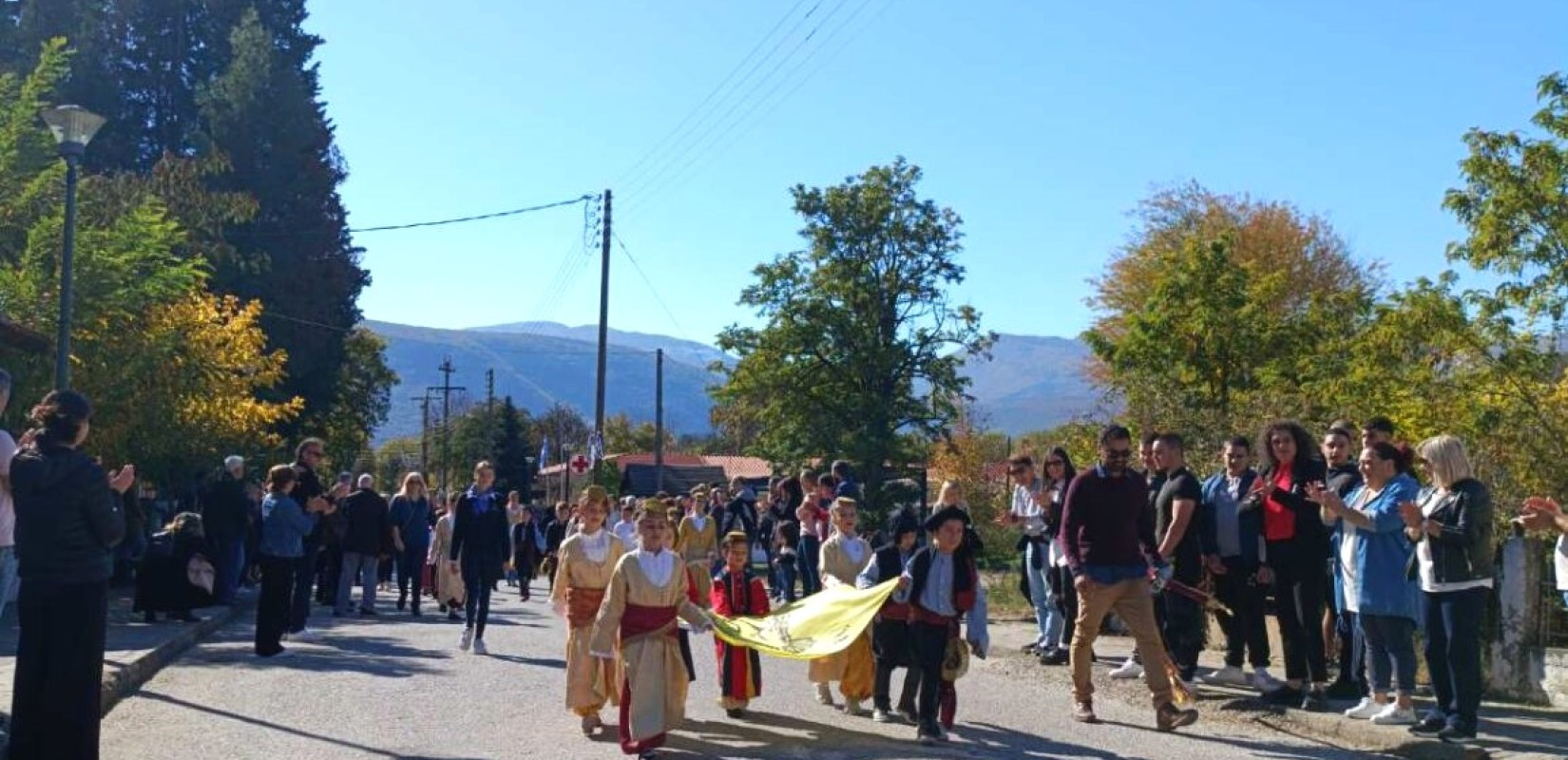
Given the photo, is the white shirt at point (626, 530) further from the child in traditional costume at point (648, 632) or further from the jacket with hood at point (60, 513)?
the jacket with hood at point (60, 513)

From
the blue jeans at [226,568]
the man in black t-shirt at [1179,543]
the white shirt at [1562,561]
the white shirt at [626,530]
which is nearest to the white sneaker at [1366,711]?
the man in black t-shirt at [1179,543]

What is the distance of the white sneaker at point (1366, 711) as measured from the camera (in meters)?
10.8

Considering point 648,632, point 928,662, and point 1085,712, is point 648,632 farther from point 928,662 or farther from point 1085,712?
point 1085,712

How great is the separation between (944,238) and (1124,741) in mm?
32676

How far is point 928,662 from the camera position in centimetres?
1048

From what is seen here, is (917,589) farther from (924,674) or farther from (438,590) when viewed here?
(438,590)

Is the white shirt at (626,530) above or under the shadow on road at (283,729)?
above

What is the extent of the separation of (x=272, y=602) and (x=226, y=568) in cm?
610

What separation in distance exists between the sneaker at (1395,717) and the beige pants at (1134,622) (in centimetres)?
138

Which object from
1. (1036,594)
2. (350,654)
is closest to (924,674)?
(1036,594)

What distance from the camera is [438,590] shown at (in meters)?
23.1

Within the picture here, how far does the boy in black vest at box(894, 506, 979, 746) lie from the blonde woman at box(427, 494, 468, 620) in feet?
36.7

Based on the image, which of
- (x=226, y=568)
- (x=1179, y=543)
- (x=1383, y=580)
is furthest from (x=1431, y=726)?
(x=226, y=568)

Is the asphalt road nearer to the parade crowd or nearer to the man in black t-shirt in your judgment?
the parade crowd
